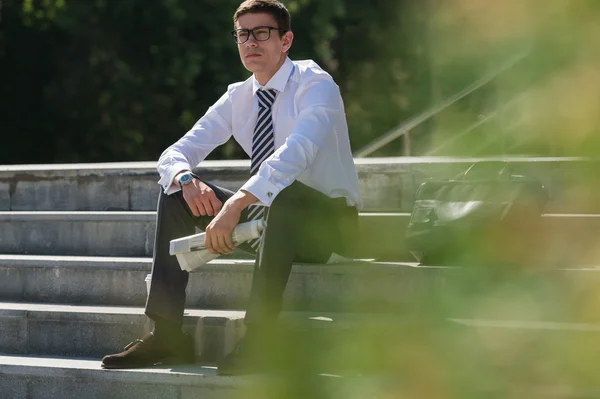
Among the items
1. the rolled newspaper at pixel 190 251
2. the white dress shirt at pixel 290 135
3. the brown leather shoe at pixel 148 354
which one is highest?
the white dress shirt at pixel 290 135

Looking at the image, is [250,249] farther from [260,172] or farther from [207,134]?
[260,172]

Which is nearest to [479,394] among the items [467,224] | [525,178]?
[467,224]

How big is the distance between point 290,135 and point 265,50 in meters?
0.40

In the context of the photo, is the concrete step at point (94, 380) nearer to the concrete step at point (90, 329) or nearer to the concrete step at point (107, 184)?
the concrete step at point (90, 329)

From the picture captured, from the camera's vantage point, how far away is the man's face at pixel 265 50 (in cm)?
338

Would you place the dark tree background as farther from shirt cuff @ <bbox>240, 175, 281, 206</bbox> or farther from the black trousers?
shirt cuff @ <bbox>240, 175, 281, 206</bbox>

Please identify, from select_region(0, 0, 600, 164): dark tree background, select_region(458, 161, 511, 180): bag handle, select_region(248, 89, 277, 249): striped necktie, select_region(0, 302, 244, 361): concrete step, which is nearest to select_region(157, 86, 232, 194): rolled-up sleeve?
select_region(248, 89, 277, 249): striped necktie

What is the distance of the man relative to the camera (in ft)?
9.95

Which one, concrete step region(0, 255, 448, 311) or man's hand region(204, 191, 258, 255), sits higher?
man's hand region(204, 191, 258, 255)

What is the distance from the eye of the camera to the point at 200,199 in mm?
3320

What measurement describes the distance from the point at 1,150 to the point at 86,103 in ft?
5.14

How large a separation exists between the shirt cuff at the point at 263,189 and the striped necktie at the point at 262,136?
0.49m

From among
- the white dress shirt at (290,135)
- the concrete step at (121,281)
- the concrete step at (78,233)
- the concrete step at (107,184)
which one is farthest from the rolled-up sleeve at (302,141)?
the concrete step at (78,233)

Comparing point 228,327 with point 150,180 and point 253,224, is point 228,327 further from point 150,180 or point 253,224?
point 150,180
